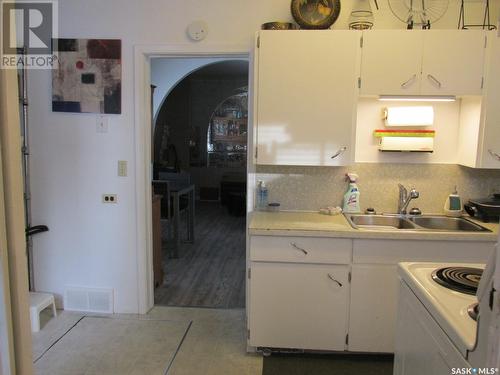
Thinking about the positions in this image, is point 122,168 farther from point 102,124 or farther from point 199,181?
point 199,181

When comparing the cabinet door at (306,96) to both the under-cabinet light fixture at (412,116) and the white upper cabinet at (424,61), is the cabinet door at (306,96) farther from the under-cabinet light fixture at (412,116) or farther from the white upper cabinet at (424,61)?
the under-cabinet light fixture at (412,116)

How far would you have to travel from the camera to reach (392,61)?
8.14ft

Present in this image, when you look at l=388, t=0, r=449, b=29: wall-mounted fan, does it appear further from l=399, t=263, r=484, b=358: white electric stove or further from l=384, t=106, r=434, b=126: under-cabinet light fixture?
l=399, t=263, r=484, b=358: white electric stove

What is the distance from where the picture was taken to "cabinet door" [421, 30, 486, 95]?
7.99 feet

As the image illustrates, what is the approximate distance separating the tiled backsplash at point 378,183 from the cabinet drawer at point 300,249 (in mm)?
591

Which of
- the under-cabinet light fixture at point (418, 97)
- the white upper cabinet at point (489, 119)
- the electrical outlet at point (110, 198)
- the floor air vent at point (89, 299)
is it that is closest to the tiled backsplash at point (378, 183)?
the white upper cabinet at point (489, 119)

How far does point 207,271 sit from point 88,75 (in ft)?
7.23

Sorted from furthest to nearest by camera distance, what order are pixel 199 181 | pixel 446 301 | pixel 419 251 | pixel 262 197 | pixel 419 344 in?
pixel 199 181
pixel 262 197
pixel 419 251
pixel 419 344
pixel 446 301

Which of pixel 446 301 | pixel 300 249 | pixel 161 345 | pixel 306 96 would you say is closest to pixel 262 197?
pixel 300 249

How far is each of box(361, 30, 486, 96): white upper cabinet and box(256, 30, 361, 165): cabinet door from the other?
4.5 inches

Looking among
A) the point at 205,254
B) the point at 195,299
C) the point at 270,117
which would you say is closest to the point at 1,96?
the point at 270,117

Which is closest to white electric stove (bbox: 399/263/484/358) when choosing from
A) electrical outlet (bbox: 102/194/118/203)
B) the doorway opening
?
the doorway opening

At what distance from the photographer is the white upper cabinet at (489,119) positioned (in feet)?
7.98

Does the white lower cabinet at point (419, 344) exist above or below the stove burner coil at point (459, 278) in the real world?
below
